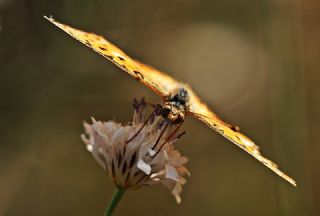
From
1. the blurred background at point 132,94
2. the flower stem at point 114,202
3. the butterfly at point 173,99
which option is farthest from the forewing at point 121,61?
the blurred background at point 132,94

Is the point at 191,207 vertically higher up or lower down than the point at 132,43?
lower down

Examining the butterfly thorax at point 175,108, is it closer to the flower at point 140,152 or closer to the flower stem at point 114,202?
the flower at point 140,152

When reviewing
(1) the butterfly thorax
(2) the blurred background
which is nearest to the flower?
(1) the butterfly thorax

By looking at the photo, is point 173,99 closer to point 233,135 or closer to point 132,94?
point 233,135

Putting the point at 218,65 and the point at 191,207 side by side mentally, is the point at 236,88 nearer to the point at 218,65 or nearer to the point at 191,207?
the point at 218,65

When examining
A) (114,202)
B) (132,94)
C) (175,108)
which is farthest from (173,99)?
(132,94)

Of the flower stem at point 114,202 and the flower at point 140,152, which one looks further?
the flower at point 140,152

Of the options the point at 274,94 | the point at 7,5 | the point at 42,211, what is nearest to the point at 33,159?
the point at 42,211
